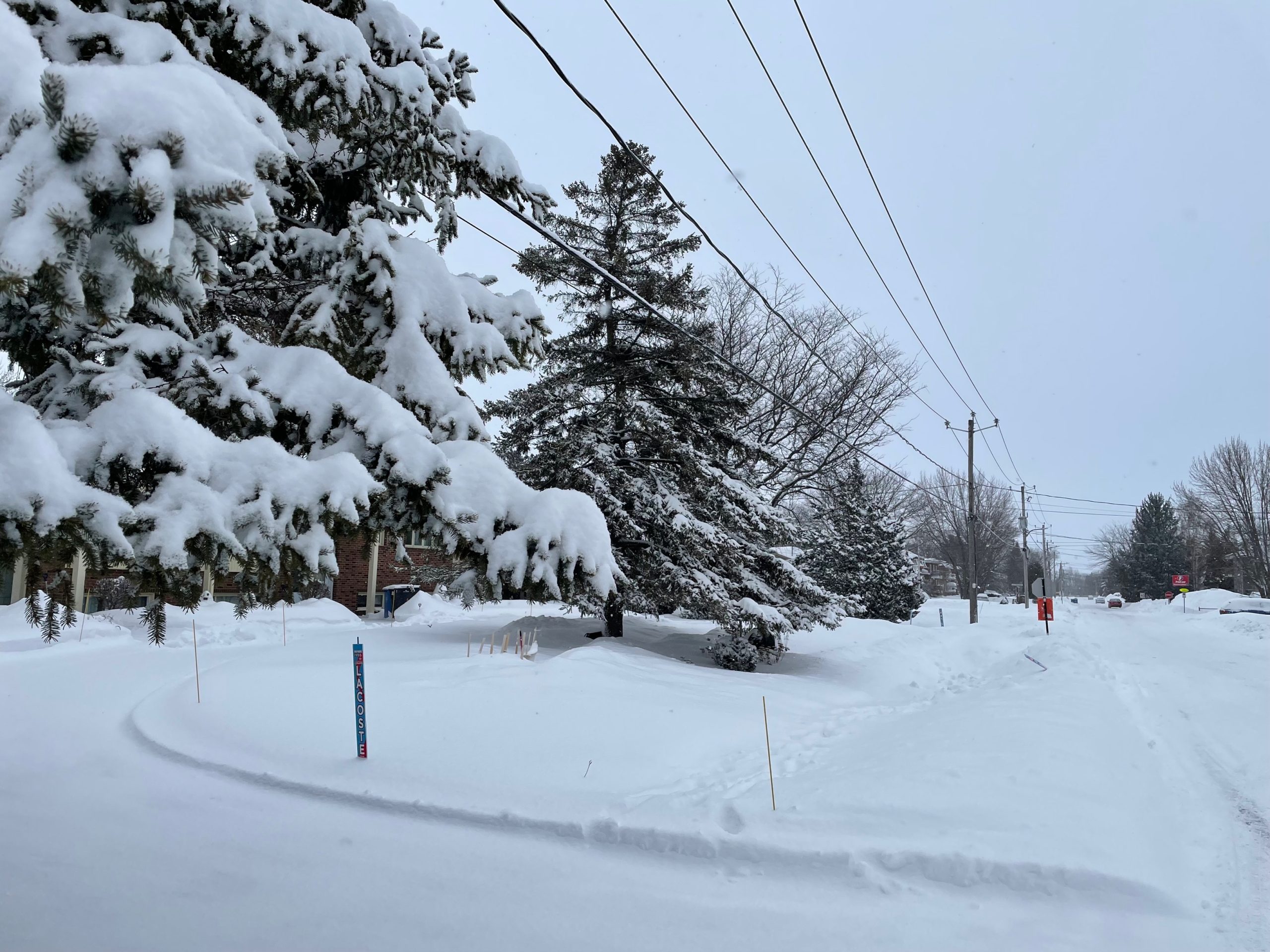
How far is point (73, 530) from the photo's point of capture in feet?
9.14

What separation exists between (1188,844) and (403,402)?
629cm

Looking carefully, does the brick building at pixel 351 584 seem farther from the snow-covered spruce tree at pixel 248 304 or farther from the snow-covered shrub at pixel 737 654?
the snow-covered spruce tree at pixel 248 304

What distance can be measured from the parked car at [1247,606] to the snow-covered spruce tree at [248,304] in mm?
35905

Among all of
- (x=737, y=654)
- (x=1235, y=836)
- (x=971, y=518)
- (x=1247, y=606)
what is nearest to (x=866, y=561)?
(x=971, y=518)

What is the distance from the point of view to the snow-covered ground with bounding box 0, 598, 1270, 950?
4227 millimetres

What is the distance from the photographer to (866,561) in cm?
3017

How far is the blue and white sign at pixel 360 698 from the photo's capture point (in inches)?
265

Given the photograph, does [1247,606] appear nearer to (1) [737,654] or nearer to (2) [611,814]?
(1) [737,654]

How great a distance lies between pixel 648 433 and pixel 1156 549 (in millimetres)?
72573

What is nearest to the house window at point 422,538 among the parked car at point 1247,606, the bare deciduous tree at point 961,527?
the parked car at point 1247,606

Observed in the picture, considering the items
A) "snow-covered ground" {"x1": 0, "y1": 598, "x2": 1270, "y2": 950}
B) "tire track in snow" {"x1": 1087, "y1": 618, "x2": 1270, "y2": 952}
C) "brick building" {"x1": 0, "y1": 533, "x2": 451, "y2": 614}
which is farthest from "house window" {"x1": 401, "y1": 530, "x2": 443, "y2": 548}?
"brick building" {"x1": 0, "y1": 533, "x2": 451, "y2": 614}

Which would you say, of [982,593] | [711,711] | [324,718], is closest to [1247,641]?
[711,711]

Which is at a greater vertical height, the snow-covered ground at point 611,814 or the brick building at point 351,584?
the brick building at point 351,584

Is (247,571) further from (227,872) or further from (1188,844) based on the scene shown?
(1188,844)
